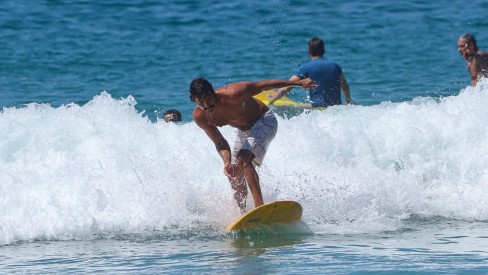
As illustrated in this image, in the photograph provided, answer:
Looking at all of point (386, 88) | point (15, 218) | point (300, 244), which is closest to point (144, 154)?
point (15, 218)

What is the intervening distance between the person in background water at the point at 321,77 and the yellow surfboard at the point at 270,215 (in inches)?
171

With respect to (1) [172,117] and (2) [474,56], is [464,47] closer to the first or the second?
(2) [474,56]

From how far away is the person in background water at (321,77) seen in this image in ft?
42.3

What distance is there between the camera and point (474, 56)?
1285 centimetres

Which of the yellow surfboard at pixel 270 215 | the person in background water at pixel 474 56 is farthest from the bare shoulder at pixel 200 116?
the person in background water at pixel 474 56

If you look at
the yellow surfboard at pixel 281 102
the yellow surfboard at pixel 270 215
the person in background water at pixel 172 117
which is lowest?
the yellow surfboard at pixel 270 215

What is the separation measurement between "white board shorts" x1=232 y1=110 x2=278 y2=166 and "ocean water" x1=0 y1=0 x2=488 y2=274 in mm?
648

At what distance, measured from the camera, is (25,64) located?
18250mm

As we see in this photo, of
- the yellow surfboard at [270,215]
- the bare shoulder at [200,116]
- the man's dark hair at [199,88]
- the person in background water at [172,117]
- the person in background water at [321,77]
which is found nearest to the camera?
the man's dark hair at [199,88]

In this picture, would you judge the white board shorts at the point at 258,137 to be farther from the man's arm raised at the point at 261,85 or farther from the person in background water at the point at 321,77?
the person in background water at the point at 321,77

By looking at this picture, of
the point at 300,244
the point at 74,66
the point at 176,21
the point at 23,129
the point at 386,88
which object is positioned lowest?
the point at 300,244

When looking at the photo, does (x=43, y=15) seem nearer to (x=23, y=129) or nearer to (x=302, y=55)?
(x=302, y=55)

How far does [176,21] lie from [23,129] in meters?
9.97

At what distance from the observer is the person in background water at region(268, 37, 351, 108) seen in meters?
12.9
